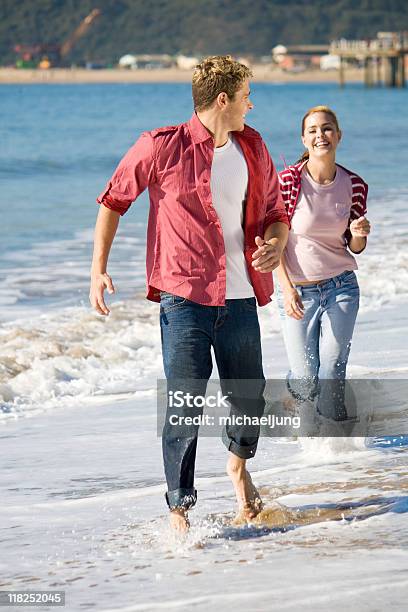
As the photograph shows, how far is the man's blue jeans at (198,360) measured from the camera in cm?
436

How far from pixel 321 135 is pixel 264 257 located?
1.29m

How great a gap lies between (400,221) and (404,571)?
13.7 metres

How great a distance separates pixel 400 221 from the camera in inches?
684

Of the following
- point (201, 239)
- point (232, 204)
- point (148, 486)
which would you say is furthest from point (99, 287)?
point (148, 486)

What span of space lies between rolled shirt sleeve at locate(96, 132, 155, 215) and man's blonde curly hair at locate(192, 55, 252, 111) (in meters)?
0.22

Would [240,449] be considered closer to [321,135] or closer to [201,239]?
[201,239]

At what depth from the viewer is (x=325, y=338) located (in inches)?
217

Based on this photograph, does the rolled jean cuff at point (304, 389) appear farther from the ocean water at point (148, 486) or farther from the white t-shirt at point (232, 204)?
the white t-shirt at point (232, 204)

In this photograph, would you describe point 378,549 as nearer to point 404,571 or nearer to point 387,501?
point 404,571

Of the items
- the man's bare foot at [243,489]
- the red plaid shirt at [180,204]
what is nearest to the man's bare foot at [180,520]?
the man's bare foot at [243,489]

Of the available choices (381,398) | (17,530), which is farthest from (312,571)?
(381,398)

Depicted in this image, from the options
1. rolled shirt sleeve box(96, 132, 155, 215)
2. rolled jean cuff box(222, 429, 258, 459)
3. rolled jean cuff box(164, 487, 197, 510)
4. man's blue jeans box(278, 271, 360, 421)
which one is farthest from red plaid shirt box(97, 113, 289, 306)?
man's blue jeans box(278, 271, 360, 421)

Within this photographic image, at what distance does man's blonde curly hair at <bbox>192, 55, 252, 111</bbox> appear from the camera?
435cm

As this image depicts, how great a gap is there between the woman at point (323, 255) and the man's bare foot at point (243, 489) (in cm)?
101
